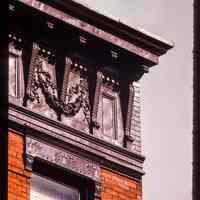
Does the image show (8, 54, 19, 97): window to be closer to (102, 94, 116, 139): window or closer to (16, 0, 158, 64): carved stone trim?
(16, 0, 158, 64): carved stone trim

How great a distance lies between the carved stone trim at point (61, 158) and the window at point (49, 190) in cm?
40

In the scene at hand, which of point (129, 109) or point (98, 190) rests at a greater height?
point (129, 109)

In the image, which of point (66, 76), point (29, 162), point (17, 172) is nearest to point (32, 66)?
point (66, 76)

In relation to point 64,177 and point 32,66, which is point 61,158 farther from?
point 32,66

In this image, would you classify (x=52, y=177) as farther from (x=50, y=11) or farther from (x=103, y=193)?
(x=50, y=11)

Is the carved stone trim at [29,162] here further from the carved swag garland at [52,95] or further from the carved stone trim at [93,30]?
the carved stone trim at [93,30]

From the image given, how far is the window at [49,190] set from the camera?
1244 inches

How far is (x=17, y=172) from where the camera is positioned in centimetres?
3119

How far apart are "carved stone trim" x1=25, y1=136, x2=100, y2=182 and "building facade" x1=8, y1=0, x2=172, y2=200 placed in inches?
0.8

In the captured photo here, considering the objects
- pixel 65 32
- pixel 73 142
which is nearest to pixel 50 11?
pixel 65 32

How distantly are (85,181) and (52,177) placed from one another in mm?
902

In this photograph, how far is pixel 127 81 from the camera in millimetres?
34938

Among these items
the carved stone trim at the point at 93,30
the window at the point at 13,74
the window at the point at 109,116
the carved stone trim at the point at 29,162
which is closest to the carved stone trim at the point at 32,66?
the window at the point at 13,74

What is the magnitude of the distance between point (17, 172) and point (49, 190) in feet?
3.47
